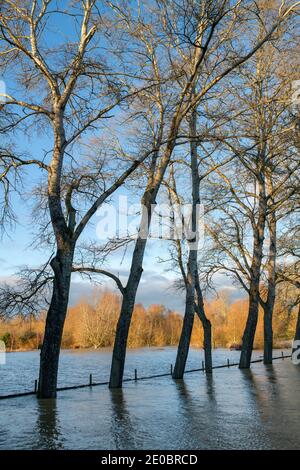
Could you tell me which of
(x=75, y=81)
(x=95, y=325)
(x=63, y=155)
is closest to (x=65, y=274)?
(x=63, y=155)

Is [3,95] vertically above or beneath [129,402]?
above

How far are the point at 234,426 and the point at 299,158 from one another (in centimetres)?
1839

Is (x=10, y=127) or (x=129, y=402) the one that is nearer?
(x=129, y=402)

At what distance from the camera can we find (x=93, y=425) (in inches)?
356

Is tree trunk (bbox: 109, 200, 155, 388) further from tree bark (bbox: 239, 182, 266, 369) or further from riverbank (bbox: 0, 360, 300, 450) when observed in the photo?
tree bark (bbox: 239, 182, 266, 369)

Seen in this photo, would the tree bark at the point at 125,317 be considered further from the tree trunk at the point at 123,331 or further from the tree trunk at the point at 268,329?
the tree trunk at the point at 268,329

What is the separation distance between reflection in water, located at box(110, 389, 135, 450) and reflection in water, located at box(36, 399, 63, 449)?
35.2 inches

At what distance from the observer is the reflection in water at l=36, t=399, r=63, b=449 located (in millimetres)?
7570

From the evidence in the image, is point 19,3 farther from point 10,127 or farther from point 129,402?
point 129,402

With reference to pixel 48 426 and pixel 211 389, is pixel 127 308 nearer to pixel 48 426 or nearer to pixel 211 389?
pixel 211 389

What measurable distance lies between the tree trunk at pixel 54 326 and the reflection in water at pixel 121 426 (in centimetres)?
171

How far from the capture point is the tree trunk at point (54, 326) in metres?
12.5

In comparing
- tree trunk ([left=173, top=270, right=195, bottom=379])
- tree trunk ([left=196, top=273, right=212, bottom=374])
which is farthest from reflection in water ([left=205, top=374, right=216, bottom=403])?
tree trunk ([left=196, top=273, right=212, bottom=374])

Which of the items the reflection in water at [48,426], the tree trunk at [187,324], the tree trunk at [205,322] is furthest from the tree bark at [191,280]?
the reflection in water at [48,426]
